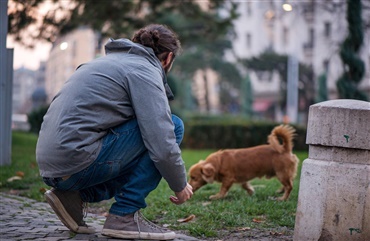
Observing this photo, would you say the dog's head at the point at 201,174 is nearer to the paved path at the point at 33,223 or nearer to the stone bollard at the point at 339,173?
the paved path at the point at 33,223

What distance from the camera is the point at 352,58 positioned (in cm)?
1791

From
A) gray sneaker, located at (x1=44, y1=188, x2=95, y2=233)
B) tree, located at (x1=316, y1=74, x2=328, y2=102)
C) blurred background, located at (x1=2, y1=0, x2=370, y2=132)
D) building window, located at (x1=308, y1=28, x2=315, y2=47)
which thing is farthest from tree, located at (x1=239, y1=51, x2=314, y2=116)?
gray sneaker, located at (x1=44, y1=188, x2=95, y2=233)

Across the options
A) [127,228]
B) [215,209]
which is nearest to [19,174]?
[215,209]

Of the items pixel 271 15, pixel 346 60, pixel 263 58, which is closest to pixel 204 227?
pixel 346 60

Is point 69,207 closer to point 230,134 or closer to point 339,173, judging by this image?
point 339,173

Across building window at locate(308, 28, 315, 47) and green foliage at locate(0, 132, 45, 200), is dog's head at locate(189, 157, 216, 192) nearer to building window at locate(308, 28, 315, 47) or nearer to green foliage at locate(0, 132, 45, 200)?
green foliage at locate(0, 132, 45, 200)

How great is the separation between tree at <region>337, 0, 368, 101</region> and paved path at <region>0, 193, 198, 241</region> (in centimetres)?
1249

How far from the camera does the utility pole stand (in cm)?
991

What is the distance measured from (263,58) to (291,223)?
56.4m

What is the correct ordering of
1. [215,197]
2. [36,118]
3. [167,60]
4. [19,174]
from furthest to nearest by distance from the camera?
[36,118], [19,174], [215,197], [167,60]

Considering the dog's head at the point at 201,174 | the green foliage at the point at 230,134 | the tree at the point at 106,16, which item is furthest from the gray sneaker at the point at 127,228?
the green foliage at the point at 230,134

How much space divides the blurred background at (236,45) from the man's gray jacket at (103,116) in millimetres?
6708

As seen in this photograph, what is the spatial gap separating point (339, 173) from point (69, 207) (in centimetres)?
189

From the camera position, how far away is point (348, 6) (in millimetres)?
17812
